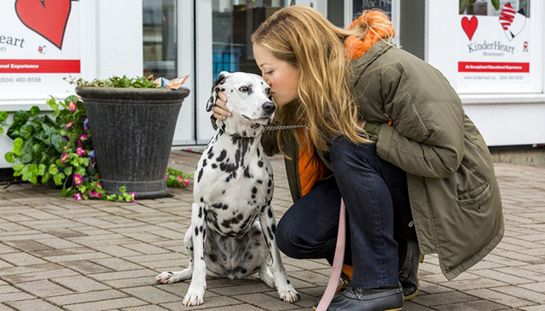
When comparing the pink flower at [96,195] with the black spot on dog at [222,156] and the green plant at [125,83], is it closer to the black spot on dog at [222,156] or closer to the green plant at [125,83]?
the green plant at [125,83]

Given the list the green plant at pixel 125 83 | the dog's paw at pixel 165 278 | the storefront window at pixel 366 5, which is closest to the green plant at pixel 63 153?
the green plant at pixel 125 83

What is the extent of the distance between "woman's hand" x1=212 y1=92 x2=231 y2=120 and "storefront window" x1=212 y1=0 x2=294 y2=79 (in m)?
6.01

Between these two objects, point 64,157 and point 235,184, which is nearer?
point 235,184

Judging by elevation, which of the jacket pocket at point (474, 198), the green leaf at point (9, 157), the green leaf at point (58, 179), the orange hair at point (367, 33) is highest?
the orange hair at point (367, 33)

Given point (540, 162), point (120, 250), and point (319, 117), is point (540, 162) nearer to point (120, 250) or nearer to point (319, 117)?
point (120, 250)

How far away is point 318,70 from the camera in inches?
158

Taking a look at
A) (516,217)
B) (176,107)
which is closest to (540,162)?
(516,217)

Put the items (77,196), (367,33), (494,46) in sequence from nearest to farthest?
(367,33)
(77,196)
(494,46)

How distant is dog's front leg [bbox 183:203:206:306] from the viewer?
4.24 metres

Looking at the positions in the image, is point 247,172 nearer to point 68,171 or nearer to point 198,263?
point 198,263

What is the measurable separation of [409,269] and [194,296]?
0.99 metres

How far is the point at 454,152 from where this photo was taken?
396cm

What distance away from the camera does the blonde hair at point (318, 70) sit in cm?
400

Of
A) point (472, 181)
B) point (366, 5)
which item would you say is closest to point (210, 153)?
point (472, 181)
